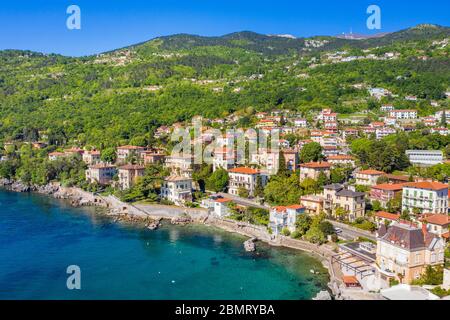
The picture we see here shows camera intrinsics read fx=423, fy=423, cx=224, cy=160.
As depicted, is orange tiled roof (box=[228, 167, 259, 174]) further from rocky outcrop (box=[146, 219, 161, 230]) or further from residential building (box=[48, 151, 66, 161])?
residential building (box=[48, 151, 66, 161])

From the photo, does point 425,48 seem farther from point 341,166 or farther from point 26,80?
point 26,80

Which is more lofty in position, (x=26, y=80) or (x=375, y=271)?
(x=26, y=80)

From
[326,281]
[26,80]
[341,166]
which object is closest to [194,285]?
[326,281]

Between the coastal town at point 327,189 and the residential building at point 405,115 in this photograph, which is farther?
the residential building at point 405,115

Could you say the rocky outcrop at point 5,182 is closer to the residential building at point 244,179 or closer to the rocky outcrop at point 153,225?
the rocky outcrop at point 153,225

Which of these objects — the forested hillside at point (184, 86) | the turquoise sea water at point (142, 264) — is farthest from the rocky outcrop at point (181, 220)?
the forested hillside at point (184, 86)

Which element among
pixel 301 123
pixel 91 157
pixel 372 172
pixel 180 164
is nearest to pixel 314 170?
pixel 372 172

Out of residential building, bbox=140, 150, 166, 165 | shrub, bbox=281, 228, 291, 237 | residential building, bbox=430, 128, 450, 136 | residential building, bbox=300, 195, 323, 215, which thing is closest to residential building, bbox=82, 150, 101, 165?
residential building, bbox=140, 150, 166, 165
